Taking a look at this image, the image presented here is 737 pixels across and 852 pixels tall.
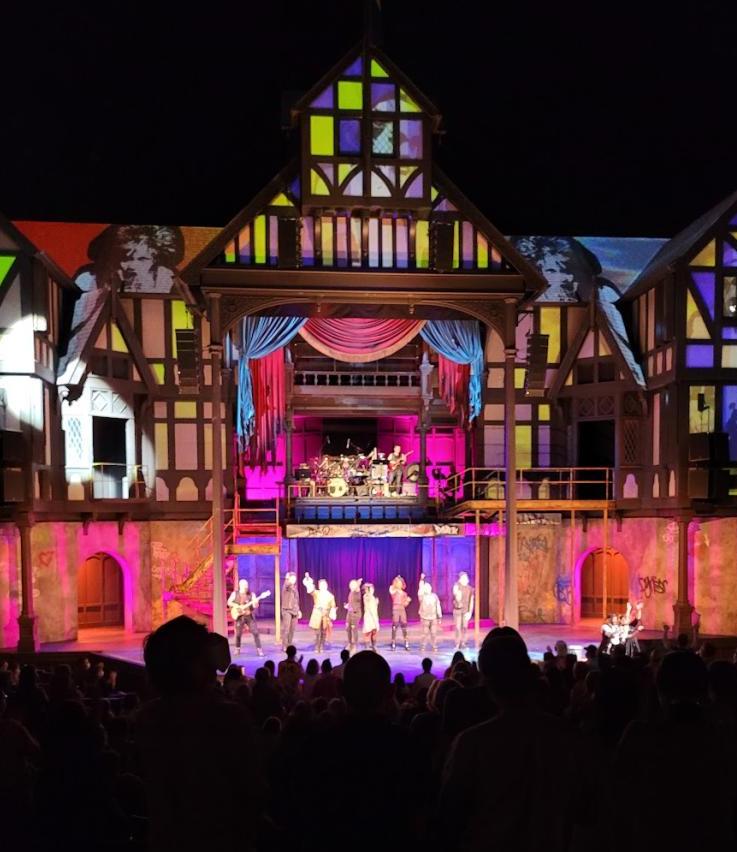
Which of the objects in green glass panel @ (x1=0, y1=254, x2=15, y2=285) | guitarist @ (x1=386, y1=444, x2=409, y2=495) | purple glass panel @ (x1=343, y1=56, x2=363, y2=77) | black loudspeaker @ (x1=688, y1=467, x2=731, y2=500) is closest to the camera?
purple glass panel @ (x1=343, y1=56, x2=363, y2=77)

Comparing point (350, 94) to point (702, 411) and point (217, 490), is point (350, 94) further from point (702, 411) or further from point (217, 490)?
point (702, 411)

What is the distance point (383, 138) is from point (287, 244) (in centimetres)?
289

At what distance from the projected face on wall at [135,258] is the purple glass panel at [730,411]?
13884 mm

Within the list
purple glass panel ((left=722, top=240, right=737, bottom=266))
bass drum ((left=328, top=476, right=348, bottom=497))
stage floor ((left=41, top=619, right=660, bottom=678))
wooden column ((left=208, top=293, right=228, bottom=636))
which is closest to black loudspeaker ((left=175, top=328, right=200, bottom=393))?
wooden column ((left=208, top=293, right=228, bottom=636))

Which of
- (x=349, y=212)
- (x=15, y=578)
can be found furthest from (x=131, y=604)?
(x=349, y=212)

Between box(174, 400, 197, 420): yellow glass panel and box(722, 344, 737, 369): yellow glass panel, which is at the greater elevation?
box(722, 344, 737, 369): yellow glass panel

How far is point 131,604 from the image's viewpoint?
63.7ft

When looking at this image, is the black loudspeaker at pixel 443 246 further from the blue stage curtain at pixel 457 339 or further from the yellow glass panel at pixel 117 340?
the yellow glass panel at pixel 117 340

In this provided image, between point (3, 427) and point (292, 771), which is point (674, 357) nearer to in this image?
point (3, 427)

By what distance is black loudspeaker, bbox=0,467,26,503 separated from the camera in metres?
14.2

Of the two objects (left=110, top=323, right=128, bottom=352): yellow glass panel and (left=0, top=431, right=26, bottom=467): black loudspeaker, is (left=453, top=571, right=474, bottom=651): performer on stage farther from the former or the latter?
(left=110, top=323, right=128, bottom=352): yellow glass panel

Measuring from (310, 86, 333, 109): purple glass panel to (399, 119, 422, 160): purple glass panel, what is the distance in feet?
4.79

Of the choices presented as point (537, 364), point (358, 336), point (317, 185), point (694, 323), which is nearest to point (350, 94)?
point (317, 185)

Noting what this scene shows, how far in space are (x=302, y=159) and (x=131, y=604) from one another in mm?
11608
